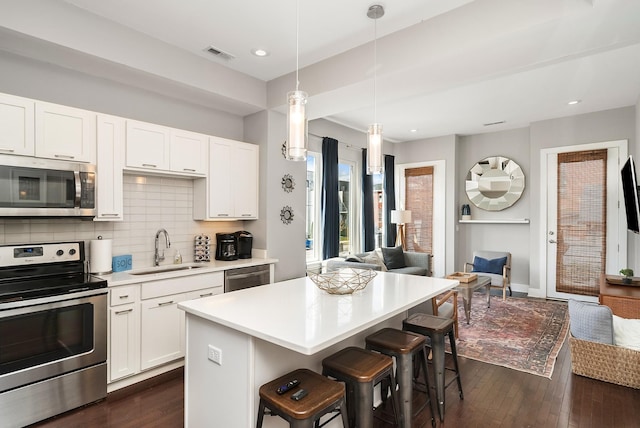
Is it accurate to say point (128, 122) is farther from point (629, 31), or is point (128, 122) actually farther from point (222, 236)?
point (629, 31)

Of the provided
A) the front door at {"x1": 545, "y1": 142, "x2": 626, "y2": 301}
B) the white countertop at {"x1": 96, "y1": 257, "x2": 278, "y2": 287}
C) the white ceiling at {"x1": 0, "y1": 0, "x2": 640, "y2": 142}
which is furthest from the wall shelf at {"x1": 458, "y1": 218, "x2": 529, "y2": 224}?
the white countertop at {"x1": 96, "y1": 257, "x2": 278, "y2": 287}

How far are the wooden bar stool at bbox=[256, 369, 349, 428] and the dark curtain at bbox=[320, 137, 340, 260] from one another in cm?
382

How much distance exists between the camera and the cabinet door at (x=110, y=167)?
293cm

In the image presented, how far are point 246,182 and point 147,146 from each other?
3.93ft

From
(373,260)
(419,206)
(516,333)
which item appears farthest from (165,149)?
(419,206)

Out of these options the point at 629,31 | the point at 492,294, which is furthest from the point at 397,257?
the point at 629,31

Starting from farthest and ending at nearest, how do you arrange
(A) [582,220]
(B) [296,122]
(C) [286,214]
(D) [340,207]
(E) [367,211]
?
1. (E) [367,211]
2. (D) [340,207]
3. (A) [582,220]
4. (C) [286,214]
5. (B) [296,122]

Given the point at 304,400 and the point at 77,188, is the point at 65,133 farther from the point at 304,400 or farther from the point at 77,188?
the point at 304,400

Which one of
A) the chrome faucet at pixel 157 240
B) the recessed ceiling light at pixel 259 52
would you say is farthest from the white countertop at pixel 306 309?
the recessed ceiling light at pixel 259 52

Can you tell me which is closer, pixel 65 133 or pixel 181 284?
pixel 65 133

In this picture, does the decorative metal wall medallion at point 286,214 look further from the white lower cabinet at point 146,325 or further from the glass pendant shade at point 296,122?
the glass pendant shade at point 296,122

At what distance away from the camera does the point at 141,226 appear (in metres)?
3.52

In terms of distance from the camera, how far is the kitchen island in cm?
161

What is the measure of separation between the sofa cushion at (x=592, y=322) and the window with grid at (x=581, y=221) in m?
3.09
